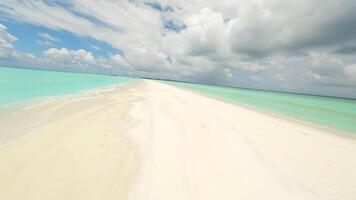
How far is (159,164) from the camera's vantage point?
3537mm

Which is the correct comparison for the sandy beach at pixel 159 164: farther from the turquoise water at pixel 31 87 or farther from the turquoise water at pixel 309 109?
the turquoise water at pixel 309 109

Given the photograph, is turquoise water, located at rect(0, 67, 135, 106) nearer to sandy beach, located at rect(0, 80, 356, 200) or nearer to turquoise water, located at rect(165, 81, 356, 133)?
sandy beach, located at rect(0, 80, 356, 200)

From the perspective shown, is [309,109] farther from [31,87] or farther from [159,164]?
[31,87]

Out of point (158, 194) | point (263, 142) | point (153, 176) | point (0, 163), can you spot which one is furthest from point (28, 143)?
point (263, 142)

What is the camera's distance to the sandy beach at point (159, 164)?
2.70 metres

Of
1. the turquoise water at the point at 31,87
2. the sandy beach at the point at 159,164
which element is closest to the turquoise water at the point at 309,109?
the sandy beach at the point at 159,164

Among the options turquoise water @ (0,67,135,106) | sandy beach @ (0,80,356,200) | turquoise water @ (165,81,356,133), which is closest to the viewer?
sandy beach @ (0,80,356,200)

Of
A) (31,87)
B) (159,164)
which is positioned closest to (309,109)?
(159,164)

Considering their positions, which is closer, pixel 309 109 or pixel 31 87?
pixel 31 87

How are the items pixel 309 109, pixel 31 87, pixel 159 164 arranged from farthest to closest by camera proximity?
pixel 309 109
pixel 31 87
pixel 159 164

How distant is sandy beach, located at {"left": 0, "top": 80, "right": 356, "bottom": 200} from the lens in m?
2.70

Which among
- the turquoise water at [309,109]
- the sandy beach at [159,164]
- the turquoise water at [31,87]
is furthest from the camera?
the turquoise water at [309,109]

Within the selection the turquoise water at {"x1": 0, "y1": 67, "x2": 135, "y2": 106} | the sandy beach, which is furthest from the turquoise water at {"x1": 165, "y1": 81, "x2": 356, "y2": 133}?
the turquoise water at {"x1": 0, "y1": 67, "x2": 135, "y2": 106}

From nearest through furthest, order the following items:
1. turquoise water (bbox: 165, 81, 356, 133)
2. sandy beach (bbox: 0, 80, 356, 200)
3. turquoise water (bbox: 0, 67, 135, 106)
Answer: sandy beach (bbox: 0, 80, 356, 200), turquoise water (bbox: 0, 67, 135, 106), turquoise water (bbox: 165, 81, 356, 133)
